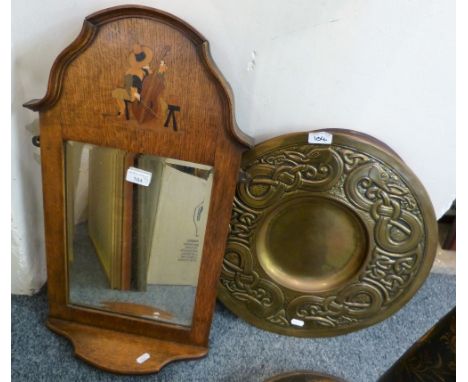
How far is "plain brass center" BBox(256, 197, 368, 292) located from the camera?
1048 millimetres

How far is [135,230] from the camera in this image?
1.03 meters

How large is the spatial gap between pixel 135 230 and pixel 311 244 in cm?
45

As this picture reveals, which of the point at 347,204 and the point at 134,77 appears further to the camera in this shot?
the point at 347,204

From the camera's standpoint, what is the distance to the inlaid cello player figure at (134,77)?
0.85 meters

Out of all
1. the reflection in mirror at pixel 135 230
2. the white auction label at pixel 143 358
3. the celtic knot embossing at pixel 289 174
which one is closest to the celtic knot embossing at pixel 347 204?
the celtic knot embossing at pixel 289 174

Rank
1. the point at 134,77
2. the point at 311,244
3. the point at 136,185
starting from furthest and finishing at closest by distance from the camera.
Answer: the point at 311,244 → the point at 136,185 → the point at 134,77

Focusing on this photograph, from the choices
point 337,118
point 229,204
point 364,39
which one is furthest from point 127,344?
point 364,39

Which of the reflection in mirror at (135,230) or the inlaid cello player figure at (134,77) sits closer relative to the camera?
the inlaid cello player figure at (134,77)

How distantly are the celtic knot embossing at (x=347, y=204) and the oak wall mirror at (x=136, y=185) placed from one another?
10cm

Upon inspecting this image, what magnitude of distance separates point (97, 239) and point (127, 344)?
11.9 inches

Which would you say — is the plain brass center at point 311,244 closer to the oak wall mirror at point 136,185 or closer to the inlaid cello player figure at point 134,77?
the oak wall mirror at point 136,185

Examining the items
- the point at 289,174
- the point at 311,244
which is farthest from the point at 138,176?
the point at 311,244

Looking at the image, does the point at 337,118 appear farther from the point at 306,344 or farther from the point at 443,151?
the point at 306,344

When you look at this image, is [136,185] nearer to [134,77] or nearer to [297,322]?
[134,77]
